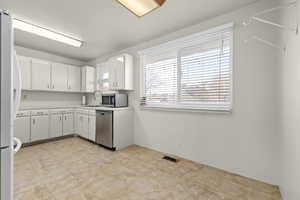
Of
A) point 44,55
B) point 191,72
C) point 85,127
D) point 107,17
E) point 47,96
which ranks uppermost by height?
point 107,17

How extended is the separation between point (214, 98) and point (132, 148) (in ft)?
6.72

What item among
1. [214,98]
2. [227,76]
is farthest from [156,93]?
[227,76]

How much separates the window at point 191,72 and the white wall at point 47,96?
2.73m

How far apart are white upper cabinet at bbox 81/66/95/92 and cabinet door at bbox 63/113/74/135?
3.03 ft

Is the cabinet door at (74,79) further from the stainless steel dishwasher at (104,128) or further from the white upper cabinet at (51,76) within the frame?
the stainless steel dishwasher at (104,128)

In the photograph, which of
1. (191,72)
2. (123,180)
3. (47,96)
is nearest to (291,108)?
(191,72)

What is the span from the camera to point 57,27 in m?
2.44

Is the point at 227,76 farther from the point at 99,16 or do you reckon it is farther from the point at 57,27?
the point at 57,27

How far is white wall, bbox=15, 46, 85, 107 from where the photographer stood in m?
3.51

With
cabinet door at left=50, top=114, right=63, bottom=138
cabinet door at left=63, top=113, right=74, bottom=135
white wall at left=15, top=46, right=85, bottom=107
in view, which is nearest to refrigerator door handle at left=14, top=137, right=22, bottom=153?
cabinet door at left=50, top=114, right=63, bottom=138

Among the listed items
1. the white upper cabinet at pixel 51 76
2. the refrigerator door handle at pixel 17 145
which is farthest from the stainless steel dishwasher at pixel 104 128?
the refrigerator door handle at pixel 17 145

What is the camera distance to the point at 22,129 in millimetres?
3104

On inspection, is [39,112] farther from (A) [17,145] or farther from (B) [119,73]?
(A) [17,145]

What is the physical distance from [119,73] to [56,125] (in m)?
2.27
